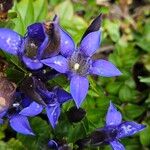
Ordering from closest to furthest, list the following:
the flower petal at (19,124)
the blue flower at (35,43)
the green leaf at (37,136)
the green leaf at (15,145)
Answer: the blue flower at (35,43) < the flower petal at (19,124) < the green leaf at (37,136) < the green leaf at (15,145)

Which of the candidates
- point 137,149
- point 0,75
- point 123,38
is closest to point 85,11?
point 123,38

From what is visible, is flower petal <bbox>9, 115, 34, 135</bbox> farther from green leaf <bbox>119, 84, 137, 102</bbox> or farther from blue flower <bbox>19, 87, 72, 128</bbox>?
green leaf <bbox>119, 84, 137, 102</bbox>

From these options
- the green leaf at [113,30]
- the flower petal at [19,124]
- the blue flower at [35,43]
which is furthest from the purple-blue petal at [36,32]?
the green leaf at [113,30]

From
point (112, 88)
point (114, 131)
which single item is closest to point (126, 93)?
point (112, 88)

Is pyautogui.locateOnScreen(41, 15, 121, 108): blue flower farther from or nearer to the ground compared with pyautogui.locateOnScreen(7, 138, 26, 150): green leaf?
farther from the ground

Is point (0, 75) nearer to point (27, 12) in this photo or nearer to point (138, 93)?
point (27, 12)

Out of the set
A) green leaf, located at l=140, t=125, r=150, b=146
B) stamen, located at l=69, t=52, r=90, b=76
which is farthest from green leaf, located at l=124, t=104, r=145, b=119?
stamen, located at l=69, t=52, r=90, b=76

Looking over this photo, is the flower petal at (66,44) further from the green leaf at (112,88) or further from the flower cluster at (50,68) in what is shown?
the green leaf at (112,88)

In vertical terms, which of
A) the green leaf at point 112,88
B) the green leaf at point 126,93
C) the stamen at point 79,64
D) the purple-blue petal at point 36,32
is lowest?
the green leaf at point 126,93
